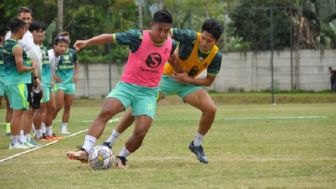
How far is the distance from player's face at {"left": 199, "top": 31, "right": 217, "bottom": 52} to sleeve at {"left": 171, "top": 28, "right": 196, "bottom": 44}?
120 millimetres

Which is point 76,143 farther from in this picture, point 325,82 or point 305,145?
point 325,82

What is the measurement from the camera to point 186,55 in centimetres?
1150

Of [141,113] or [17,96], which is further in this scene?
[17,96]

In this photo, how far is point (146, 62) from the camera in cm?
1063

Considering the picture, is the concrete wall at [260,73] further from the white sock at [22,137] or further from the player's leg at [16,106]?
the player's leg at [16,106]

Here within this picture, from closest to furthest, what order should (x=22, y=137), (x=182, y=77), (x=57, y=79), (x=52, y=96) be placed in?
(x=182, y=77)
(x=22, y=137)
(x=52, y=96)
(x=57, y=79)

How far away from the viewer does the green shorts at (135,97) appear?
34.9ft

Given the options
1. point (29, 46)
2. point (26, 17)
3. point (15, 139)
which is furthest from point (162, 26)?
point (26, 17)

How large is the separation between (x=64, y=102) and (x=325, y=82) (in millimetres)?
19451

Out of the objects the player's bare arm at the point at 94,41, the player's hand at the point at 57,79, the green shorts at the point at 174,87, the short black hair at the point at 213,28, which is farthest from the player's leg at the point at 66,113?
the player's bare arm at the point at 94,41

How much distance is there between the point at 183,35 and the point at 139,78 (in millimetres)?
953

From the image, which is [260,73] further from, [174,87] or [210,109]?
[210,109]

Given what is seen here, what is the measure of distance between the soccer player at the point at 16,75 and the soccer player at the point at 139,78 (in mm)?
3550

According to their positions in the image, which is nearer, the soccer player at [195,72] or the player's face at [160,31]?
the player's face at [160,31]
